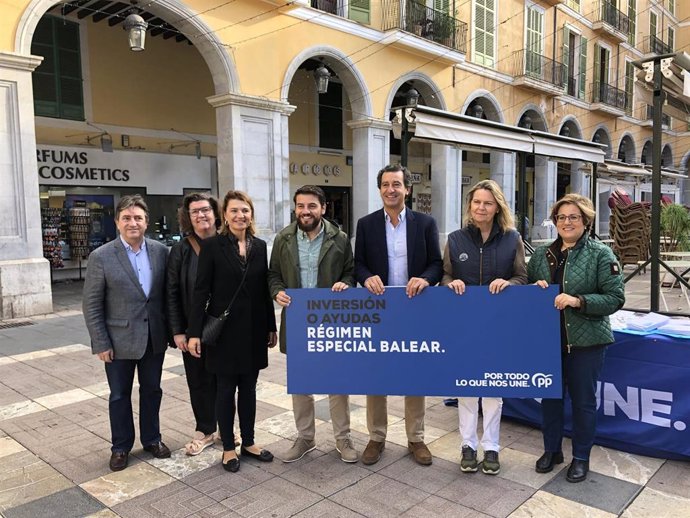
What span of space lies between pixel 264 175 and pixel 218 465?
341 inches

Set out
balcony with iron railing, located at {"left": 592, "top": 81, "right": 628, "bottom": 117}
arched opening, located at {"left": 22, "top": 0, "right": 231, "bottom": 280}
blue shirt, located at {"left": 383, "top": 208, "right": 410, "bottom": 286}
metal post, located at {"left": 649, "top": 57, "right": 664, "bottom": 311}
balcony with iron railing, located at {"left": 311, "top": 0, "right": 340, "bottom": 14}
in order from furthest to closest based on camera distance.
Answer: balcony with iron railing, located at {"left": 592, "top": 81, "right": 628, "bottom": 117} → balcony with iron railing, located at {"left": 311, "top": 0, "right": 340, "bottom": 14} → arched opening, located at {"left": 22, "top": 0, "right": 231, "bottom": 280} → metal post, located at {"left": 649, "top": 57, "right": 664, "bottom": 311} → blue shirt, located at {"left": 383, "top": 208, "right": 410, "bottom": 286}

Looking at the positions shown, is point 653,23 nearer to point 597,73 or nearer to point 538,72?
point 597,73

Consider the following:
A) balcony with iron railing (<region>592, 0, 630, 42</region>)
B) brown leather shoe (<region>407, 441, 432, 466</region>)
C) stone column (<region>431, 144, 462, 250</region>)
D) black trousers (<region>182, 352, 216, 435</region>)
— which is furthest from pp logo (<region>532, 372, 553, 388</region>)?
balcony with iron railing (<region>592, 0, 630, 42</region>)

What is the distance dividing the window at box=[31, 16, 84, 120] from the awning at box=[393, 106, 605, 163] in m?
9.30

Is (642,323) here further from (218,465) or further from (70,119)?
(70,119)

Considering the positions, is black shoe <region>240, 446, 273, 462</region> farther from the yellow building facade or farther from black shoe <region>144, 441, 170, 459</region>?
the yellow building facade

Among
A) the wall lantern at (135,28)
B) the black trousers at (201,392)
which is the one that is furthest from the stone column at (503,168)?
the black trousers at (201,392)

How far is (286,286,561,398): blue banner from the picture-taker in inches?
126

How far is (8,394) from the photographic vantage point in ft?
16.8

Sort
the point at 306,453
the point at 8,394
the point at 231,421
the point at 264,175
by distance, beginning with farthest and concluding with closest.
→ the point at 264,175, the point at 8,394, the point at 306,453, the point at 231,421

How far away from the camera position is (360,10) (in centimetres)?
1404

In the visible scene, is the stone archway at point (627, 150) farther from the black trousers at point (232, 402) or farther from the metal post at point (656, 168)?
the black trousers at point (232, 402)

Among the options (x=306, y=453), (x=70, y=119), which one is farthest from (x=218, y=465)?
(x=70, y=119)

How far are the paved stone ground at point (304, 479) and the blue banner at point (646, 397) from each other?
0.11 m
